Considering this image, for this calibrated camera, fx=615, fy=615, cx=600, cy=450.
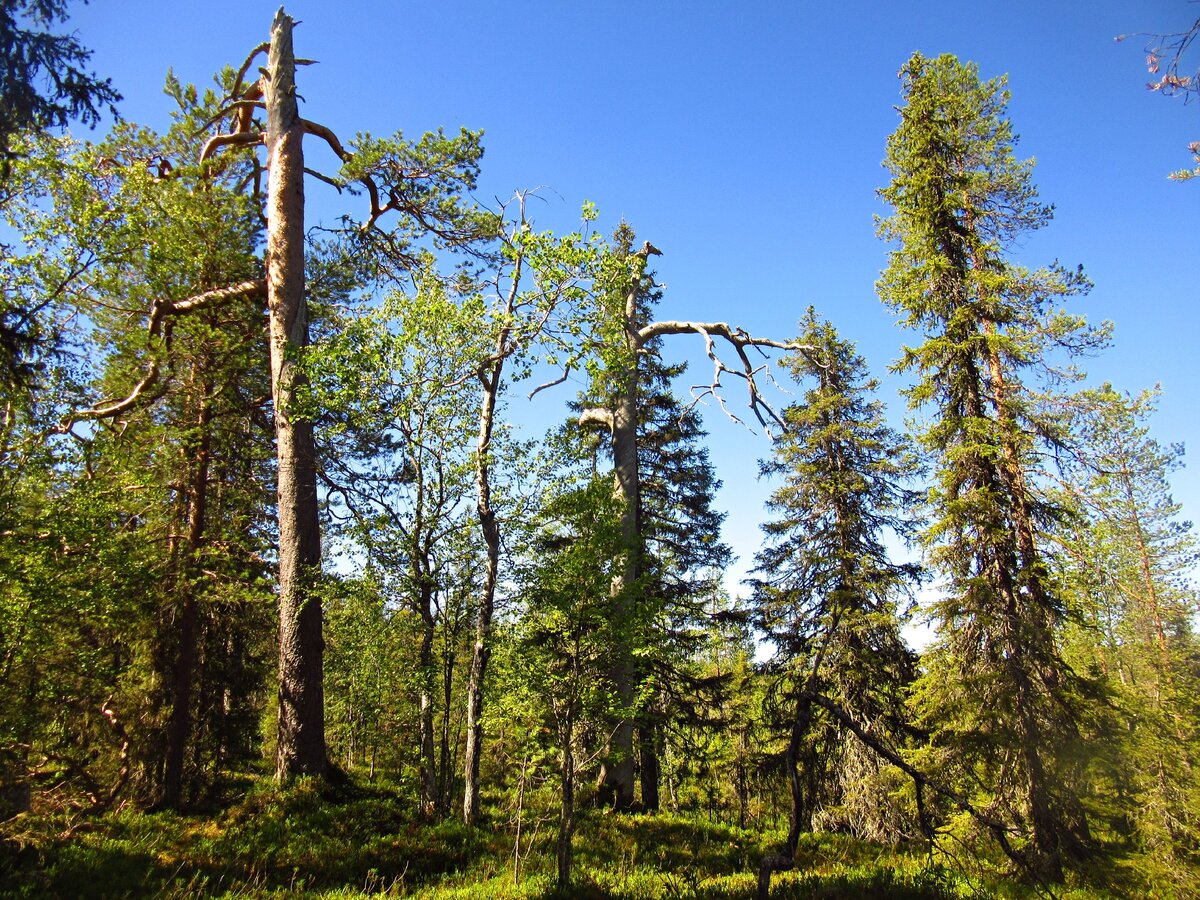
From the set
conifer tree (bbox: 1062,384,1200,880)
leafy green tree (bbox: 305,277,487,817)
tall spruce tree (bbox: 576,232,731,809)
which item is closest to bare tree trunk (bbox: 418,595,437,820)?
leafy green tree (bbox: 305,277,487,817)

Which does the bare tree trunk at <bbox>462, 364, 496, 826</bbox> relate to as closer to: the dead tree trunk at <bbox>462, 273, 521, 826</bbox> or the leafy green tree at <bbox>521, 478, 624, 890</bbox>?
the dead tree trunk at <bbox>462, 273, 521, 826</bbox>

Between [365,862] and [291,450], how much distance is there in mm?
6091

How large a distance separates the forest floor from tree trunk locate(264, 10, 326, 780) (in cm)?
88

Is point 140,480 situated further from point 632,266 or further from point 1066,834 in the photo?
point 1066,834

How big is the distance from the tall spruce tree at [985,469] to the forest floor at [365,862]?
1.69m

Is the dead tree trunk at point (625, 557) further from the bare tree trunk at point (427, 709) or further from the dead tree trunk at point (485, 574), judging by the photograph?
the bare tree trunk at point (427, 709)

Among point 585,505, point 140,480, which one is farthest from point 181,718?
point 585,505

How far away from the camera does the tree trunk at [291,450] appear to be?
927 centimetres

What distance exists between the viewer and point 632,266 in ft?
34.7

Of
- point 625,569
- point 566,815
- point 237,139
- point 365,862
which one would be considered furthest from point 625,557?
point 237,139

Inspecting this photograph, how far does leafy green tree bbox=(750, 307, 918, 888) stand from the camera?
48.9ft

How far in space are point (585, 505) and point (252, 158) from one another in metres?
12.2

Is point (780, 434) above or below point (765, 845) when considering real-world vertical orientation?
above

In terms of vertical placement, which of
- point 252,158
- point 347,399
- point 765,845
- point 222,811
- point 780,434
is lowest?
point 765,845
